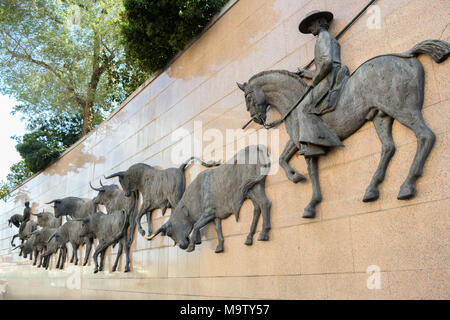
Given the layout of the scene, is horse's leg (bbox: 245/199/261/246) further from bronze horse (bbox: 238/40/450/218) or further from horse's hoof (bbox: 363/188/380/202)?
horse's hoof (bbox: 363/188/380/202)

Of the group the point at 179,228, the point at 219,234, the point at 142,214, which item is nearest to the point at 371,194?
the point at 219,234

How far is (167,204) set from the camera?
7133mm

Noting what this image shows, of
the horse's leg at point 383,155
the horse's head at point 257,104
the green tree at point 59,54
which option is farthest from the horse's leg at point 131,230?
the green tree at point 59,54

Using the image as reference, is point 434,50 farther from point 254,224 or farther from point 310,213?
point 254,224

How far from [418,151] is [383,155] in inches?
13.9

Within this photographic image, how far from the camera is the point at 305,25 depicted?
455 cm

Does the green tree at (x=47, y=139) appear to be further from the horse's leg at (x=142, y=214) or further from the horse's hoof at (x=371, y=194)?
the horse's hoof at (x=371, y=194)

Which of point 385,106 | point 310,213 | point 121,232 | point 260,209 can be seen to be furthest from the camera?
point 121,232

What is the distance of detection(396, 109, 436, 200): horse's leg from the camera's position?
3.27 m

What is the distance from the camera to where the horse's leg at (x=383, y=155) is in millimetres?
3578

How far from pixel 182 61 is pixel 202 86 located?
130 cm

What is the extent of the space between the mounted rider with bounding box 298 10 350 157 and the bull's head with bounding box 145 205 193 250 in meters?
2.72
